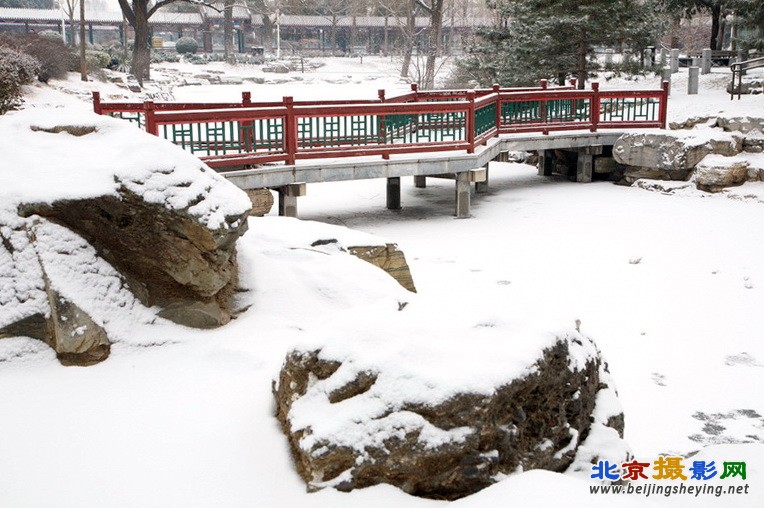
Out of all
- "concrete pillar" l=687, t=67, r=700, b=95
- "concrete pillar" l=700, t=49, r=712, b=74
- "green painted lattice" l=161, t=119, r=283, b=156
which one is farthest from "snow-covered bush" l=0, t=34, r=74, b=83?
"concrete pillar" l=700, t=49, r=712, b=74

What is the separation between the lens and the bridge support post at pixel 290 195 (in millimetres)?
12508

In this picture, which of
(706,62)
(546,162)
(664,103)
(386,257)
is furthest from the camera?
(706,62)

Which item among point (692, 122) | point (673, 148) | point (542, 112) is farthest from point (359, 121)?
point (692, 122)

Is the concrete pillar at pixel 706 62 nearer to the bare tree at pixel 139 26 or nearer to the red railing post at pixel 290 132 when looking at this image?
the red railing post at pixel 290 132

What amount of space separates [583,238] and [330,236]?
19.1 feet

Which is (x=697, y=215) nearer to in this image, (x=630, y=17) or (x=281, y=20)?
(x=630, y=17)

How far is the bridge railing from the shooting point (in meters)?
11.4

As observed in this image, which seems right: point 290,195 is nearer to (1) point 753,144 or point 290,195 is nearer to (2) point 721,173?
(2) point 721,173

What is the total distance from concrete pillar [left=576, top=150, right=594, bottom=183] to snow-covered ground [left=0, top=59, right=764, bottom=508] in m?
4.37

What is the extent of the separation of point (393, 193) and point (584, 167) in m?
5.19

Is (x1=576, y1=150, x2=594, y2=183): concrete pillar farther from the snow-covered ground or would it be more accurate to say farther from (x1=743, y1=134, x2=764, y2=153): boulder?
the snow-covered ground

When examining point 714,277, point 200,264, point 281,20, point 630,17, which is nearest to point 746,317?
point 714,277

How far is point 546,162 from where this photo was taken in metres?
19.1

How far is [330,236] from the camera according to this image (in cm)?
798
